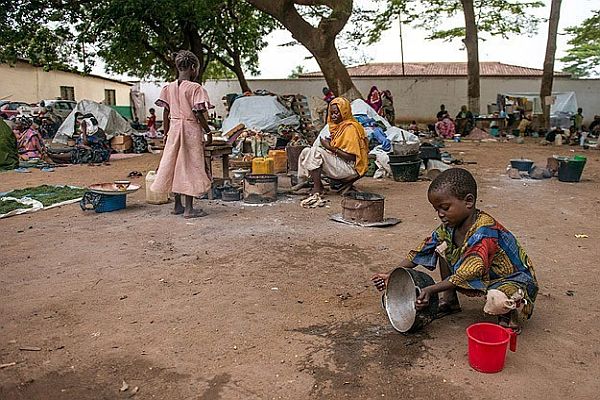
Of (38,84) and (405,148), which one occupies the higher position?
(38,84)

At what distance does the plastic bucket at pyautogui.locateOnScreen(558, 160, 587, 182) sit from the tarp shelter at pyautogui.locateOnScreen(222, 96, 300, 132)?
7149 millimetres

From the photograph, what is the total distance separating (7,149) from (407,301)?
9670mm

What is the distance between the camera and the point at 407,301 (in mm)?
2873

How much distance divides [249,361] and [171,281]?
52.1 inches

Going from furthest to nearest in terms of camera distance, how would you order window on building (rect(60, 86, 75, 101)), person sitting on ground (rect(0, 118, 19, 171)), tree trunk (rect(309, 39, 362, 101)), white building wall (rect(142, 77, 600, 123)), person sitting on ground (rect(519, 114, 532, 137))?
window on building (rect(60, 86, 75, 101)), white building wall (rect(142, 77, 600, 123)), person sitting on ground (rect(519, 114, 532, 137)), tree trunk (rect(309, 39, 362, 101)), person sitting on ground (rect(0, 118, 19, 171))

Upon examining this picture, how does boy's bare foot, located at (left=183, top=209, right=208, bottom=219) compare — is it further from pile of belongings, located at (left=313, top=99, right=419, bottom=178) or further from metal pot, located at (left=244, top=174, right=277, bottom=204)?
pile of belongings, located at (left=313, top=99, right=419, bottom=178)

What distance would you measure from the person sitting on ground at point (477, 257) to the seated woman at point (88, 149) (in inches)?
392

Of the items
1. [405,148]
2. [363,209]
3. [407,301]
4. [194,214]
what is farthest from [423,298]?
[405,148]

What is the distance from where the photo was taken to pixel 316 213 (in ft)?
19.3

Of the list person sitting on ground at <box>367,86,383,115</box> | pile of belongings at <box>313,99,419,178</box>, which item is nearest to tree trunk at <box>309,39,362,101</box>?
person sitting on ground at <box>367,86,383,115</box>

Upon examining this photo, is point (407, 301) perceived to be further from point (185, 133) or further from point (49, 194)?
point (49, 194)

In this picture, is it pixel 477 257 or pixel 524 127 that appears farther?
pixel 524 127

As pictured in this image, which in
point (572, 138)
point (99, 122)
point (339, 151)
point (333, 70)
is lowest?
point (339, 151)

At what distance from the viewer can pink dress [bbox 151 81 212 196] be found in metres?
5.45
